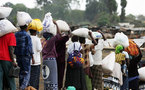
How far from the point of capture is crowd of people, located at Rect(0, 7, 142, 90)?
135 inches

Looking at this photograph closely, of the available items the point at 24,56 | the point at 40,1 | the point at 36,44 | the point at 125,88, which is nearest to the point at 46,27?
the point at 36,44

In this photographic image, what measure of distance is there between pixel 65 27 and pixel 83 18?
79167 millimetres

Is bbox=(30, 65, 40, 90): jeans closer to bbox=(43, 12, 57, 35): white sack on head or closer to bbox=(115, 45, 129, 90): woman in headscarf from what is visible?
bbox=(43, 12, 57, 35): white sack on head

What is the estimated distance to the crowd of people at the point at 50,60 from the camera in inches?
135

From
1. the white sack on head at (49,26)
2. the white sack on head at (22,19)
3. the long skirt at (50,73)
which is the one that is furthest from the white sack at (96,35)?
the white sack on head at (22,19)

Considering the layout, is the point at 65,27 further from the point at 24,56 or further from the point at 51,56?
the point at 24,56

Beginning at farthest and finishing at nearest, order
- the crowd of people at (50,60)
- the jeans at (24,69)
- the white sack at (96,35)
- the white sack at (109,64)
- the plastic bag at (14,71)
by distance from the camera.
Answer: the white sack at (109,64), the white sack at (96,35), the jeans at (24,69), the crowd of people at (50,60), the plastic bag at (14,71)

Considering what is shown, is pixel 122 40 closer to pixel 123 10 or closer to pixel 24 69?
pixel 24 69

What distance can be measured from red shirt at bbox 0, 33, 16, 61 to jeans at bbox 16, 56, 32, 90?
9.5 inches

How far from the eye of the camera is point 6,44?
3395 mm

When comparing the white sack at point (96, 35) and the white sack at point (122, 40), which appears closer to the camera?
the white sack at point (96, 35)

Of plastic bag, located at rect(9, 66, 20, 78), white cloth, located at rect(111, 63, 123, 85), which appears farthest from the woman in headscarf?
plastic bag, located at rect(9, 66, 20, 78)

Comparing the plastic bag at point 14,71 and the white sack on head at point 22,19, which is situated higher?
the white sack on head at point 22,19

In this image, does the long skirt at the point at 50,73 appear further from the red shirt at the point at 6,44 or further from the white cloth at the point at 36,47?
the red shirt at the point at 6,44
